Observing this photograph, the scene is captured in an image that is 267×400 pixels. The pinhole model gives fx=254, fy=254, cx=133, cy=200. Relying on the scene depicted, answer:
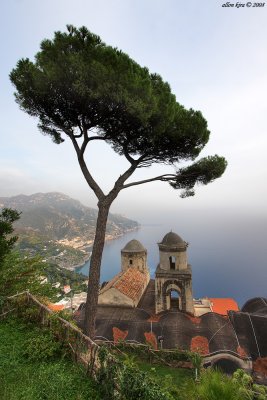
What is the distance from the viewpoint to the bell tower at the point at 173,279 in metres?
18.6

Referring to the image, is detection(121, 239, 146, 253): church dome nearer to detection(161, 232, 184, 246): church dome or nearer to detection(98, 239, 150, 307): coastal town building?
detection(98, 239, 150, 307): coastal town building

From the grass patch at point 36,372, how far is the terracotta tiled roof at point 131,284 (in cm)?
1245

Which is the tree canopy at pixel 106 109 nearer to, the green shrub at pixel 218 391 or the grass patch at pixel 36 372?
the grass patch at pixel 36 372

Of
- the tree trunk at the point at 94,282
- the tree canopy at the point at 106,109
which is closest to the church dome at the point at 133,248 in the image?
the tree canopy at the point at 106,109

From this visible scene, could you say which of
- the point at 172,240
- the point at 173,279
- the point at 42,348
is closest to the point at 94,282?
the point at 42,348

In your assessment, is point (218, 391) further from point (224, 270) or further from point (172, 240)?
point (224, 270)

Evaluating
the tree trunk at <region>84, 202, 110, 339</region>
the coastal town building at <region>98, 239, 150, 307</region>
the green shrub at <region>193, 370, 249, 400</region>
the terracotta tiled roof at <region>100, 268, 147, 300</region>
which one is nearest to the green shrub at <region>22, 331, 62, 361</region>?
the tree trunk at <region>84, 202, 110, 339</region>

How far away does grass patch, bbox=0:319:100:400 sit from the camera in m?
5.66

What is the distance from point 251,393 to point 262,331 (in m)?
13.4

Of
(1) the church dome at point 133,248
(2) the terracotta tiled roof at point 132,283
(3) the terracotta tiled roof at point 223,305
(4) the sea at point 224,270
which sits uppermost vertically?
(1) the church dome at point 133,248

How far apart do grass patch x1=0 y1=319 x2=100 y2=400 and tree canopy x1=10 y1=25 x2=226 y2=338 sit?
6.73 ft

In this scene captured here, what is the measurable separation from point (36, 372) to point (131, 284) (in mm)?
15682

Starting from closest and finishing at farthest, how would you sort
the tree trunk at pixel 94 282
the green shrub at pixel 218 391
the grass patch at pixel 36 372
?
the green shrub at pixel 218 391, the grass patch at pixel 36 372, the tree trunk at pixel 94 282

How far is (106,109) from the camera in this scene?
345 inches
